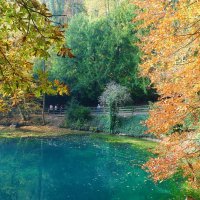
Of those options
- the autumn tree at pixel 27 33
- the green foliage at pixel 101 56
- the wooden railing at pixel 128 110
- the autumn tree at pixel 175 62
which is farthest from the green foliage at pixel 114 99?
the autumn tree at pixel 27 33

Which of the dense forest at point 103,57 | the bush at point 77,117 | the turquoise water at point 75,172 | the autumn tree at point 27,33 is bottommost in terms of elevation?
the turquoise water at point 75,172

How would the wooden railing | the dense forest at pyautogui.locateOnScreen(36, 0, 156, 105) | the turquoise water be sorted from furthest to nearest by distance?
the dense forest at pyautogui.locateOnScreen(36, 0, 156, 105), the wooden railing, the turquoise water


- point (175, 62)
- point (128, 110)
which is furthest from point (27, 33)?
point (128, 110)

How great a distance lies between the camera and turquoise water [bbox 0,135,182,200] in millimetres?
11898

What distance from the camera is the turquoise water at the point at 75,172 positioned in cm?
1190

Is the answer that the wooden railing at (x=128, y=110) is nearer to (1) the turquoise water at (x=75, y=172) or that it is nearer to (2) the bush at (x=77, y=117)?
(2) the bush at (x=77, y=117)

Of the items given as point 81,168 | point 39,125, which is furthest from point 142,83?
point 81,168

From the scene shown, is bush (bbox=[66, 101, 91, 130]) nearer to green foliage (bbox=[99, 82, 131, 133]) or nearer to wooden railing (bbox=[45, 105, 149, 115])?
wooden railing (bbox=[45, 105, 149, 115])

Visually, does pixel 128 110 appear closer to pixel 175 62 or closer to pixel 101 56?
pixel 101 56

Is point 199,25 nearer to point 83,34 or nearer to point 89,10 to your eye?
point 83,34

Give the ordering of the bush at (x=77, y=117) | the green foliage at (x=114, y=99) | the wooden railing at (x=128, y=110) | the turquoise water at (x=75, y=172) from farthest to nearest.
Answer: the bush at (x=77, y=117) → the wooden railing at (x=128, y=110) → the green foliage at (x=114, y=99) → the turquoise water at (x=75, y=172)

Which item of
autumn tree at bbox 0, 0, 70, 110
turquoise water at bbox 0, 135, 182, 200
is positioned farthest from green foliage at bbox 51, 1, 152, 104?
autumn tree at bbox 0, 0, 70, 110

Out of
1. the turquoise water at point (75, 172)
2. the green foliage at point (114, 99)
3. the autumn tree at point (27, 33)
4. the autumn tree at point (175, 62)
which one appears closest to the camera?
the autumn tree at point (27, 33)

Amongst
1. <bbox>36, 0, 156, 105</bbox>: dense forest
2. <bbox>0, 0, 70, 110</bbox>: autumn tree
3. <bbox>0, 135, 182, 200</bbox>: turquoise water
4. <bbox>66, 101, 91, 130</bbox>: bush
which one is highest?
<bbox>36, 0, 156, 105</bbox>: dense forest
